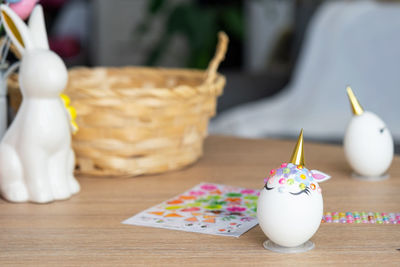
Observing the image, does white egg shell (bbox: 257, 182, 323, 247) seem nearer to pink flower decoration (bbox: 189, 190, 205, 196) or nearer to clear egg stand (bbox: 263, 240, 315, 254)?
clear egg stand (bbox: 263, 240, 315, 254)

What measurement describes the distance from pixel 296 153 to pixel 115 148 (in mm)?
374

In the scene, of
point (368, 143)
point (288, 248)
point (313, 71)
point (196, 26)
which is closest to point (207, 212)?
point (288, 248)

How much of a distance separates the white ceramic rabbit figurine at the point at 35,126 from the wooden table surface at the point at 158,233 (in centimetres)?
3

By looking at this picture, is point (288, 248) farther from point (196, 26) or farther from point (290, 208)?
point (196, 26)

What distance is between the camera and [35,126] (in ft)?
2.67

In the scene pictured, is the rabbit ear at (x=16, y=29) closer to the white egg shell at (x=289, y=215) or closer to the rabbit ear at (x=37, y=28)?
the rabbit ear at (x=37, y=28)

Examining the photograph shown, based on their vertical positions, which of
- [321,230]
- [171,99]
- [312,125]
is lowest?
[312,125]

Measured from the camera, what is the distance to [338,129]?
6.18ft

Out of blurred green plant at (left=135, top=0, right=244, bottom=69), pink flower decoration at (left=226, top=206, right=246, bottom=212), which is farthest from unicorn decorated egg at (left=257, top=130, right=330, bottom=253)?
blurred green plant at (left=135, top=0, right=244, bottom=69)

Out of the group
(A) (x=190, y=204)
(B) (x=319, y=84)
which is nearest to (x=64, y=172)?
(A) (x=190, y=204)

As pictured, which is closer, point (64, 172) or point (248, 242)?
point (248, 242)

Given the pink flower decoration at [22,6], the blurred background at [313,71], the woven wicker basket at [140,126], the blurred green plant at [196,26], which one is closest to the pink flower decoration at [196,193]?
the woven wicker basket at [140,126]

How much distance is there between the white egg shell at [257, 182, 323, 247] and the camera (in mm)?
631

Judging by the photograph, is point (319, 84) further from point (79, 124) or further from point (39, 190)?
point (39, 190)
